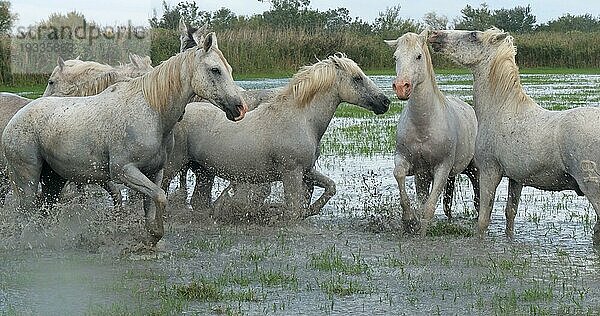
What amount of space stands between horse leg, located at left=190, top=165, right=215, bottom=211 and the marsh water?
6.0 inches

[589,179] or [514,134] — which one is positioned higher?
[514,134]

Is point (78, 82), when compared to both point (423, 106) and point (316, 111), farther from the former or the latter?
point (423, 106)

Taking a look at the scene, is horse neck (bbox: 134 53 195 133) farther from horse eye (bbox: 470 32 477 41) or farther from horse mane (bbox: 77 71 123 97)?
horse eye (bbox: 470 32 477 41)

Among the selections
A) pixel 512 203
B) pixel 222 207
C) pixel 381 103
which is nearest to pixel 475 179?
pixel 381 103

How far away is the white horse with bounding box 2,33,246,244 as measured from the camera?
8.53 metres

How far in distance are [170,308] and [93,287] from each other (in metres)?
1.00

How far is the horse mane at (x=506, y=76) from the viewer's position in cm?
920

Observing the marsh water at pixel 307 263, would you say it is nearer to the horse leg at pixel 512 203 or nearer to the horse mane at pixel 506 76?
the horse leg at pixel 512 203

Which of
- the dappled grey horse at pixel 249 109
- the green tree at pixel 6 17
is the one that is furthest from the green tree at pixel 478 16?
the dappled grey horse at pixel 249 109

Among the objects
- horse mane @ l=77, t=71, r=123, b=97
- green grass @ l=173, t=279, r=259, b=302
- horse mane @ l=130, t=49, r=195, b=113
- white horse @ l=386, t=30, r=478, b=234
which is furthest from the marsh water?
horse mane @ l=130, t=49, r=195, b=113

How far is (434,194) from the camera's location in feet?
31.3

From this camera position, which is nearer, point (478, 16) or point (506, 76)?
point (506, 76)

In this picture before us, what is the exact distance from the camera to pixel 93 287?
24.1 feet

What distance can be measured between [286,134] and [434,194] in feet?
5.48
